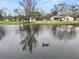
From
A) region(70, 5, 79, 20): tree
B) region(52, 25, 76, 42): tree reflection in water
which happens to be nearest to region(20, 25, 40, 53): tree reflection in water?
region(52, 25, 76, 42): tree reflection in water

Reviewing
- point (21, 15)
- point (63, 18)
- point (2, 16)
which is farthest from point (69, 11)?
point (2, 16)

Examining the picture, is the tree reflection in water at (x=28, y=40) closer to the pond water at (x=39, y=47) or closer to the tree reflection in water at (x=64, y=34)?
the pond water at (x=39, y=47)

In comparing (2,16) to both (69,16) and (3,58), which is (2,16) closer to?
(69,16)

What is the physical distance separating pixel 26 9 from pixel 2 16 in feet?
84.8

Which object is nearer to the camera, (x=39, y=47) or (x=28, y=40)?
(x=39, y=47)

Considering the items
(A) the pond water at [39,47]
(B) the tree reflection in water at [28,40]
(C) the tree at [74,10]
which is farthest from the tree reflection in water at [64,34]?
(C) the tree at [74,10]

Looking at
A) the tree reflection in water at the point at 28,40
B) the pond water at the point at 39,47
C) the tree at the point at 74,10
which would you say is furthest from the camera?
the tree at the point at 74,10

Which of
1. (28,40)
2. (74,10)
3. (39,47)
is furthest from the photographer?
(74,10)

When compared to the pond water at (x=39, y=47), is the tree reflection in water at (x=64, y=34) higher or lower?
lower

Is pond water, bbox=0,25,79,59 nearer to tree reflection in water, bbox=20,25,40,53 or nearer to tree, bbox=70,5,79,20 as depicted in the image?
tree reflection in water, bbox=20,25,40,53

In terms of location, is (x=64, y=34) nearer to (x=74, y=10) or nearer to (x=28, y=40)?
(x=28, y=40)

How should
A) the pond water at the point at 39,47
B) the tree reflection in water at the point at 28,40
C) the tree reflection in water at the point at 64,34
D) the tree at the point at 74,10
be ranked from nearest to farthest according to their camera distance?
the pond water at the point at 39,47 < the tree reflection in water at the point at 28,40 < the tree reflection in water at the point at 64,34 < the tree at the point at 74,10

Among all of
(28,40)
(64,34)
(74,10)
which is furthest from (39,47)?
(74,10)

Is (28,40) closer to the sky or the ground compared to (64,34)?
closer to the sky
